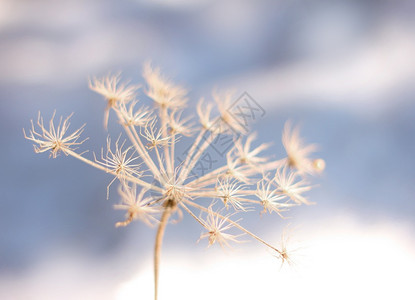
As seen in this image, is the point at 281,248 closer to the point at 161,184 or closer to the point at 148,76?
the point at 161,184

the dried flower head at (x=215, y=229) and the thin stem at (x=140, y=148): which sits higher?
the thin stem at (x=140, y=148)

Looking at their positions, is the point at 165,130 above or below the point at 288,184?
above

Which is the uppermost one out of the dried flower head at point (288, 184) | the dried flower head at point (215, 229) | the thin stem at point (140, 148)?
the thin stem at point (140, 148)

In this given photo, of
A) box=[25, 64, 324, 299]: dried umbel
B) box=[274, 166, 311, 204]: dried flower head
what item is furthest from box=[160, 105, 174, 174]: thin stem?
box=[274, 166, 311, 204]: dried flower head

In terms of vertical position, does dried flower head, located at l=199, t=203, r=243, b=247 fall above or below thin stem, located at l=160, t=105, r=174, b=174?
below

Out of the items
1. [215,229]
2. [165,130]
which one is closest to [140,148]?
[165,130]

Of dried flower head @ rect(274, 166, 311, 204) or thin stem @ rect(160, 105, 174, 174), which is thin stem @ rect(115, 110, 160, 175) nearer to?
thin stem @ rect(160, 105, 174, 174)

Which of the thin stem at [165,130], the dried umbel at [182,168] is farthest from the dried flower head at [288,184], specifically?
the thin stem at [165,130]

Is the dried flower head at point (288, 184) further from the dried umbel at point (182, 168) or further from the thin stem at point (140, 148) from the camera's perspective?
the thin stem at point (140, 148)

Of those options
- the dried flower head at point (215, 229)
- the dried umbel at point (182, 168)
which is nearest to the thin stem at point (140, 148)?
the dried umbel at point (182, 168)

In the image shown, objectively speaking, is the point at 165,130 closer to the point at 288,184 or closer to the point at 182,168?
the point at 182,168

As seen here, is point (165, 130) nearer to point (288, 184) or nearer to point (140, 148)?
point (140, 148)
